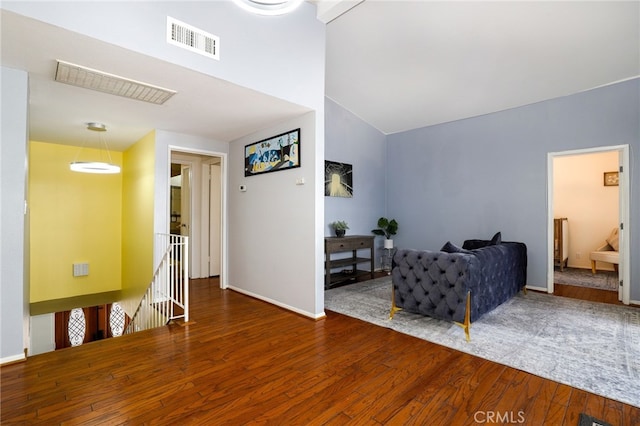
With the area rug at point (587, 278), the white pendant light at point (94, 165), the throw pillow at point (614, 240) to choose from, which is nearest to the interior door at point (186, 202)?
the white pendant light at point (94, 165)

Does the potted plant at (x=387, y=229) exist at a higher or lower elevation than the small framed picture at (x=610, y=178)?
lower

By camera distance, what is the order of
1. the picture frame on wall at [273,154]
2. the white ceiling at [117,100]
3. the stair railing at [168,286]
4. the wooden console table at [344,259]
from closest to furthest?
the white ceiling at [117,100], the stair railing at [168,286], the picture frame on wall at [273,154], the wooden console table at [344,259]

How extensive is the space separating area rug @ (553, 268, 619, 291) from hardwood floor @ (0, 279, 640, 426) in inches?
164

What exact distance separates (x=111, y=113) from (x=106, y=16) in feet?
5.83

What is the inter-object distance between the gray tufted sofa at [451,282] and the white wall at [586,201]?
4.41m

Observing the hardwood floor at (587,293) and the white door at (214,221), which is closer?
the hardwood floor at (587,293)

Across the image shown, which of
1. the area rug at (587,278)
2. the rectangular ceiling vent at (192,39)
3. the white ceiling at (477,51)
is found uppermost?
the white ceiling at (477,51)

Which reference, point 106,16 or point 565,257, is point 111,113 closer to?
point 106,16

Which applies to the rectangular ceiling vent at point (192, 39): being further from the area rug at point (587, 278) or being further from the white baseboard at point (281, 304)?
the area rug at point (587, 278)

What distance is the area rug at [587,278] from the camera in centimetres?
517

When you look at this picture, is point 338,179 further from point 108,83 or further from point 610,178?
point 610,178

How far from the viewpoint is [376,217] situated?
261 inches

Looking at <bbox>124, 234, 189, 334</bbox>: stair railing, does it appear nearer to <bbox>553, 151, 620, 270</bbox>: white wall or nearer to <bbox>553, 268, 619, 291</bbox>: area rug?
<bbox>553, 268, 619, 291</bbox>: area rug

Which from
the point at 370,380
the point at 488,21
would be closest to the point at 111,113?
the point at 370,380
